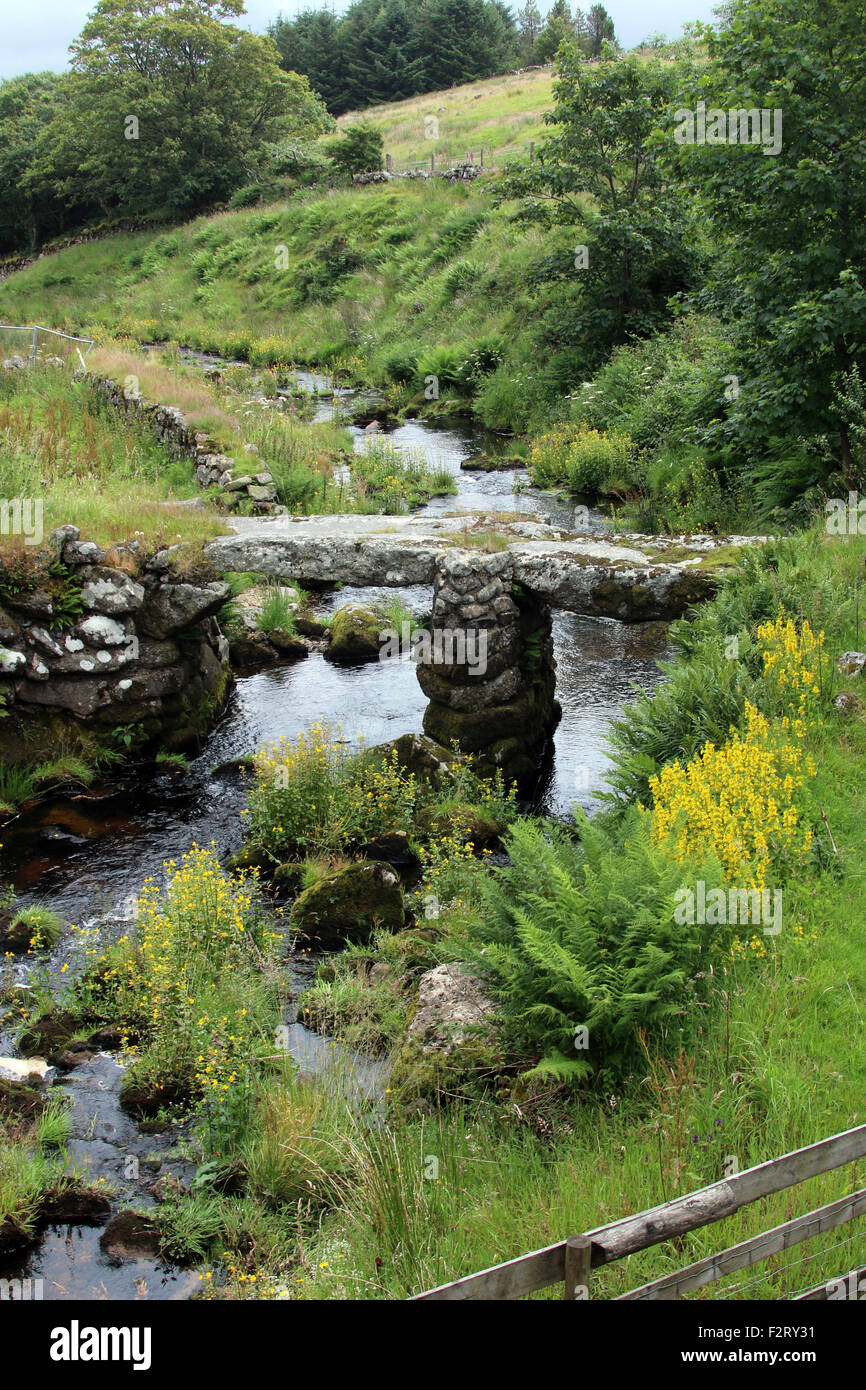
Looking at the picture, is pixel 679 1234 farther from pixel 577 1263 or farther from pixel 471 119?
pixel 471 119

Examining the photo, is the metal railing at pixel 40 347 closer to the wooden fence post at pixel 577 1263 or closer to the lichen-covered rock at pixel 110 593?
the lichen-covered rock at pixel 110 593

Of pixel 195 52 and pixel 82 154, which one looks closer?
pixel 195 52

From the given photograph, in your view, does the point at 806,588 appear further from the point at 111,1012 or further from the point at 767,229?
the point at 111,1012

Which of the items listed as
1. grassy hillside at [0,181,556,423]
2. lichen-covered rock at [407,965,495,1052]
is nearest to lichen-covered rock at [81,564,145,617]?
lichen-covered rock at [407,965,495,1052]

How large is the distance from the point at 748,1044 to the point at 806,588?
5.04 m

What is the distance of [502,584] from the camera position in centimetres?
1003

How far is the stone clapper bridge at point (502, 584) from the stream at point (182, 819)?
747 mm

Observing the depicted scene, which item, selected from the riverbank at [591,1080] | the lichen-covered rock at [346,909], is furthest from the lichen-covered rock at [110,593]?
the riverbank at [591,1080]

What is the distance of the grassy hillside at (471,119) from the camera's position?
41094 millimetres

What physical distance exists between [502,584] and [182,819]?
12.9 feet

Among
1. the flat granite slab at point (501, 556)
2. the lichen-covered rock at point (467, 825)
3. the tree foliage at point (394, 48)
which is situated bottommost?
the lichen-covered rock at point (467, 825)
